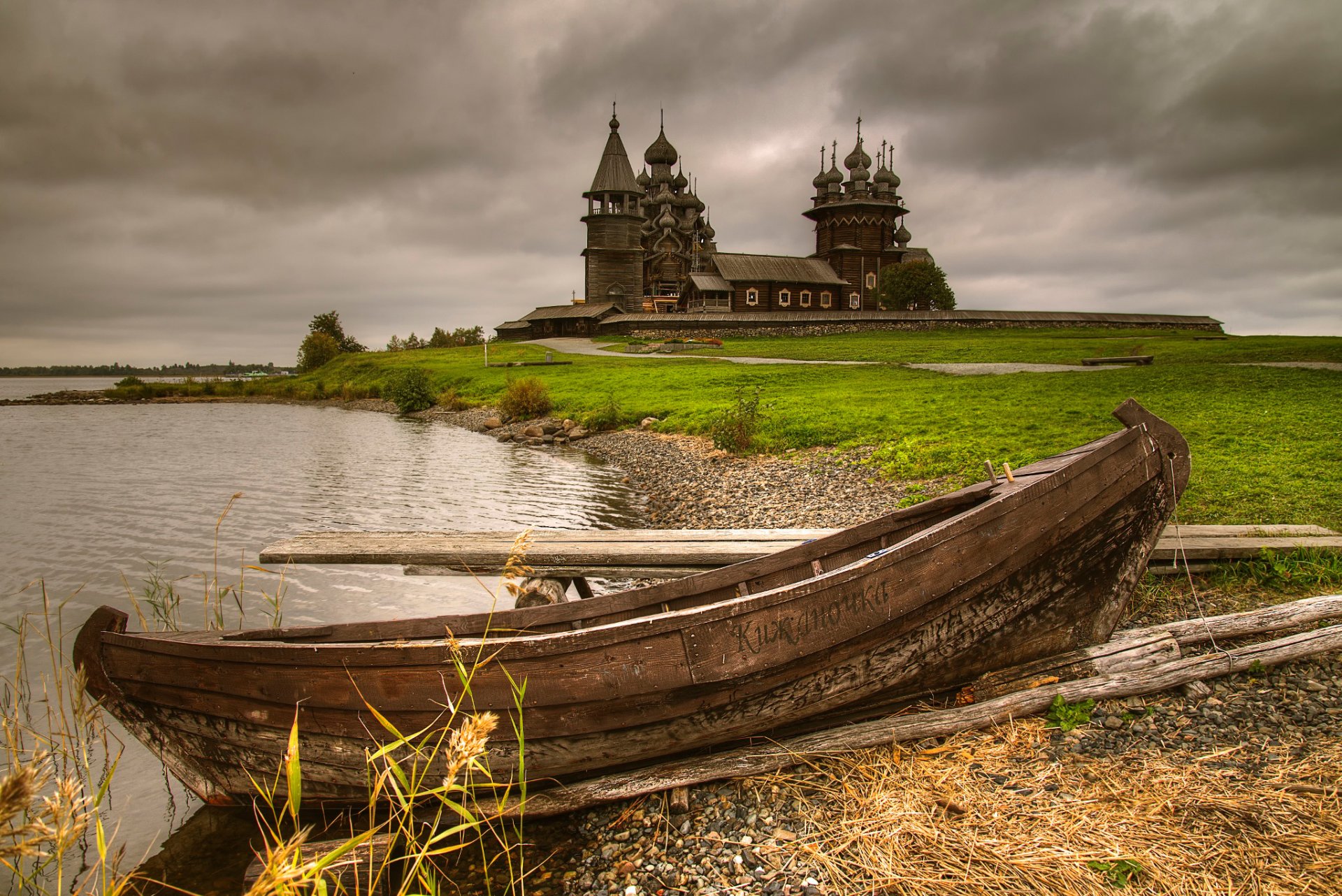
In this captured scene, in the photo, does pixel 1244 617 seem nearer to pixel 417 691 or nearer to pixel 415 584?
pixel 417 691

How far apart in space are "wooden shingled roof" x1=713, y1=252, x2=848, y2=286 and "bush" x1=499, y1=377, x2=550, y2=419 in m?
36.7

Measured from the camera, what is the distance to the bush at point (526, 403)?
88.2ft

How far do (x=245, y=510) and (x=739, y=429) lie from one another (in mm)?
9756

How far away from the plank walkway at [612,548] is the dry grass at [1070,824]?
217 cm

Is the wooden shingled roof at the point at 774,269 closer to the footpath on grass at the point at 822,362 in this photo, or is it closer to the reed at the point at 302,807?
the footpath on grass at the point at 822,362

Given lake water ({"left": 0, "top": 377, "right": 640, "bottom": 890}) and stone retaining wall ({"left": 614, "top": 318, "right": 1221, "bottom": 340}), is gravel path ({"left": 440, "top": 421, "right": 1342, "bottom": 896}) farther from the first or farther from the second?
stone retaining wall ({"left": 614, "top": 318, "right": 1221, "bottom": 340})

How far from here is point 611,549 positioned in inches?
232

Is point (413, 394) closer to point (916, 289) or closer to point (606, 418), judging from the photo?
point (606, 418)

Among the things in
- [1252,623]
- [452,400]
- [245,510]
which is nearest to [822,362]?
[452,400]

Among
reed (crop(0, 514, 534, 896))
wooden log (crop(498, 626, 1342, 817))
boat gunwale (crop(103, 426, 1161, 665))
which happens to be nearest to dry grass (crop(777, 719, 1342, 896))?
wooden log (crop(498, 626, 1342, 817))

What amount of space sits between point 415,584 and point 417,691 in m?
5.72

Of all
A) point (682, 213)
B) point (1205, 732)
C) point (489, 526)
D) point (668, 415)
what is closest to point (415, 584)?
point (489, 526)

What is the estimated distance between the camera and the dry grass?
3.14 m

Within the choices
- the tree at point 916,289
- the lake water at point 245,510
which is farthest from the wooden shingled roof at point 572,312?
the lake water at point 245,510
